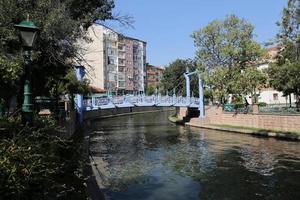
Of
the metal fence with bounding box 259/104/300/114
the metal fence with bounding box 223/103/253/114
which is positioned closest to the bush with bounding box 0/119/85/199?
the metal fence with bounding box 259/104/300/114

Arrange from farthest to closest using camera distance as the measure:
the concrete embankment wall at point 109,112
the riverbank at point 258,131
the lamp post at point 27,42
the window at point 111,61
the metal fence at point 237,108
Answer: the window at point 111,61
the concrete embankment wall at point 109,112
the metal fence at point 237,108
the riverbank at point 258,131
the lamp post at point 27,42

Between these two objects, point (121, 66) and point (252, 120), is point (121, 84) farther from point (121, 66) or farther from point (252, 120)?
point (252, 120)

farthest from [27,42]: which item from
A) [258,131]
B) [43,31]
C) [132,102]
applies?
Answer: [132,102]

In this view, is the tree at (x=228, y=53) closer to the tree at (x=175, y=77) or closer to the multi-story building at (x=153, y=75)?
the tree at (x=175, y=77)

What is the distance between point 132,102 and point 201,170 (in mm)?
33222

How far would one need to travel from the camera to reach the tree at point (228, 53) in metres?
A: 42.6

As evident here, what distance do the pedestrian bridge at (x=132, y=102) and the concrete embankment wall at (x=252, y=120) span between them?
12.7 ft

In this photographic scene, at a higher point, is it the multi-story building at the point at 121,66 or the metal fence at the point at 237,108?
the multi-story building at the point at 121,66

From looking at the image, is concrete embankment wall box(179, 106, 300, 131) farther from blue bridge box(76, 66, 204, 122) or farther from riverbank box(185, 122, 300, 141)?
blue bridge box(76, 66, 204, 122)

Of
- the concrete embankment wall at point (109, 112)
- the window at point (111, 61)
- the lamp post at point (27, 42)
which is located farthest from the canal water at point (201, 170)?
the window at point (111, 61)

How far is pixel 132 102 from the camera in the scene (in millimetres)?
52094

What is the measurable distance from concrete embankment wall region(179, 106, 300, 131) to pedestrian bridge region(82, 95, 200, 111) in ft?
12.7

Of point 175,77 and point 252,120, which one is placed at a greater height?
point 175,77

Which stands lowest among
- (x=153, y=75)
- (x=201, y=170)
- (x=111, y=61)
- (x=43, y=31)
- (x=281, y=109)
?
(x=201, y=170)
